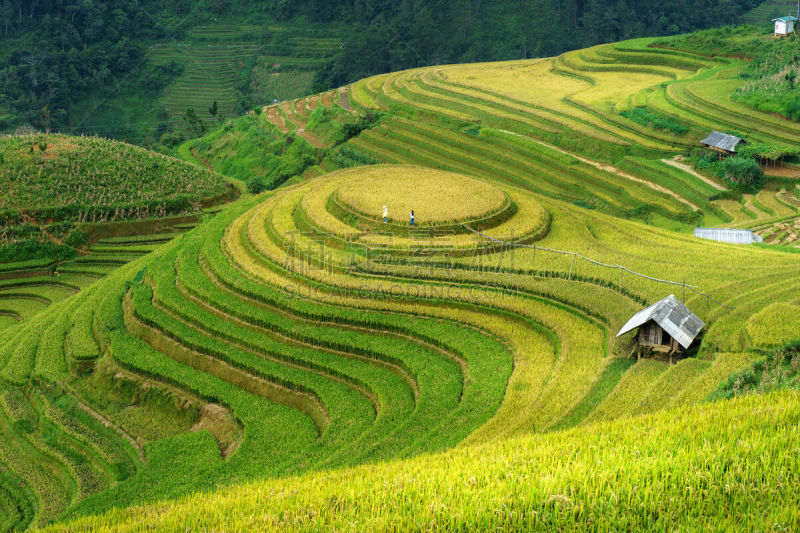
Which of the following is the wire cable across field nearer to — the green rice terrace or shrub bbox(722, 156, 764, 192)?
the green rice terrace

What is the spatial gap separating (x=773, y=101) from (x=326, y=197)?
2921 centimetres

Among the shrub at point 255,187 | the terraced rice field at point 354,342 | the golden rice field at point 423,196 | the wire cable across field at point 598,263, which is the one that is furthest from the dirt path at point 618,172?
the shrub at point 255,187

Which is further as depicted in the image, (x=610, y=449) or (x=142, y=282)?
(x=142, y=282)

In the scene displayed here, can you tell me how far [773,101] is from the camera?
3891cm

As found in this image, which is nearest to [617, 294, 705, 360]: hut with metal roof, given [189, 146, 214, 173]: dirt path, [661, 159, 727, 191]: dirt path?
[661, 159, 727, 191]: dirt path

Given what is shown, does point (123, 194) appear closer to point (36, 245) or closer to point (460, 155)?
point (36, 245)

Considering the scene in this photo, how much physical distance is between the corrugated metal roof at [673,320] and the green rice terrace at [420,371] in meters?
0.40

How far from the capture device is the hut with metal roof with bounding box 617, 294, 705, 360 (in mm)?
15008

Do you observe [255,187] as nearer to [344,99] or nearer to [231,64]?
[344,99]

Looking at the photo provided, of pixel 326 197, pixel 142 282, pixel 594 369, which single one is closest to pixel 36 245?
pixel 142 282

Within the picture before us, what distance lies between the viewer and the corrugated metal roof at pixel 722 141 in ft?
116

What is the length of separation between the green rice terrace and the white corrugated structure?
1140mm

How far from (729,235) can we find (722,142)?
1164 centimetres

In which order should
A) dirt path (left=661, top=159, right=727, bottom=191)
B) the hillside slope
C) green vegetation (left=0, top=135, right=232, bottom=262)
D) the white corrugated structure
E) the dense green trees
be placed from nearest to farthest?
1. the white corrugated structure
2. the hillside slope
3. green vegetation (left=0, top=135, right=232, bottom=262)
4. dirt path (left=661, top=159, right=727, bottom=191)
5. the dense green trees
